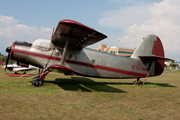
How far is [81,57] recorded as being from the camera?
9.07m

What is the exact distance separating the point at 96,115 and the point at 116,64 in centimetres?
619

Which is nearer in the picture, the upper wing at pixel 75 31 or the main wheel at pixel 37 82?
the upper wing at pixel 75 31

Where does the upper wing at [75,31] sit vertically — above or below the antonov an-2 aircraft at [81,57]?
above

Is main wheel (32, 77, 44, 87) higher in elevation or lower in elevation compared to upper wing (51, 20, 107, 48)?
lower

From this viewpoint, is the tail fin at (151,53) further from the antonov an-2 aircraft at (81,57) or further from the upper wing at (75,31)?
the upper wing at (75,31)

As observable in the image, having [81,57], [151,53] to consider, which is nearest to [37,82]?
[81,57]

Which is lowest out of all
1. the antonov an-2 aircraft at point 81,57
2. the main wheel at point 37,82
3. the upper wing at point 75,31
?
the main wheel at point 37,82

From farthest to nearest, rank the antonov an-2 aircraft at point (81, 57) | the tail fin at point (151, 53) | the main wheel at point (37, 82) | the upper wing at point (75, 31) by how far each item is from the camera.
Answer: the tail fin at point (151, 53), the main wheel at point (37, 82), the antonov an-2 aircraft at point (81, 57), the upper wing at point (75, 31)

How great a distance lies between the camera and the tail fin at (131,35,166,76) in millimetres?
10422

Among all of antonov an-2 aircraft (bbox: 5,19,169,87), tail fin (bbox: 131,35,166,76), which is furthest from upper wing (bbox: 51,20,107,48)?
tail fin (bbox: 131,35,166,76)

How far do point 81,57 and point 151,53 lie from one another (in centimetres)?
544

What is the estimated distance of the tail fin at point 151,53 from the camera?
34.2 ft

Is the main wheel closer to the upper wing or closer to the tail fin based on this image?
the upper wing

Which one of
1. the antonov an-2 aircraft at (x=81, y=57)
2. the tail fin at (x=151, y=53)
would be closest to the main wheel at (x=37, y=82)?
the antonov an-2 aircraft at (x=81, y=57)
